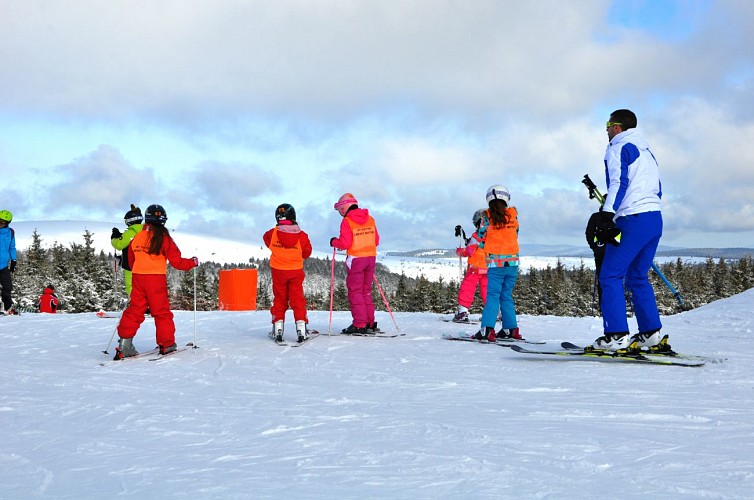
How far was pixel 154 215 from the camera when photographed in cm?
746

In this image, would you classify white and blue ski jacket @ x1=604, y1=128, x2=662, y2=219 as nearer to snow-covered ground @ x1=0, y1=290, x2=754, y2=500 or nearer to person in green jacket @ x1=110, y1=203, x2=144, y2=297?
snow-covered ground @ x1=0, y1=290, x2=754, y2=500

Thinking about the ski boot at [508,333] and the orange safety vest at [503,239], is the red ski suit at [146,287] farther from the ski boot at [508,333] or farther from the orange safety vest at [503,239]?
the ski boot at [508,333]

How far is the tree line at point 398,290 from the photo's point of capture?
41938mm

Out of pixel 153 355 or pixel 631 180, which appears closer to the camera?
pixel 631 180

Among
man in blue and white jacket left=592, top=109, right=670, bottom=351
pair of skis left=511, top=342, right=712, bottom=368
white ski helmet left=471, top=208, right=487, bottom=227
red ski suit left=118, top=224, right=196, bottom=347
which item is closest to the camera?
pair of skis left=511, top=342, right=712, bottom=368

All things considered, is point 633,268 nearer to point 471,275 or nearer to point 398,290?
point 471,275

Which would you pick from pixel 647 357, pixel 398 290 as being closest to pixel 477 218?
pixel 647 357

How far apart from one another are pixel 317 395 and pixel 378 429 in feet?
4.32

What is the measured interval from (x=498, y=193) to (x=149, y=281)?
4.98 m

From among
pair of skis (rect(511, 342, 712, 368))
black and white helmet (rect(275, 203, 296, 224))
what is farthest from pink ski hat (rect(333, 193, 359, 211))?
pair of skis (rect(511, 342, 712, 368))

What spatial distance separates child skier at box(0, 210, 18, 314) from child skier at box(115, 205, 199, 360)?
803 centimetres

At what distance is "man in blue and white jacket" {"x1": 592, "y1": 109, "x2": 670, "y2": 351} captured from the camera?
5.86 meters

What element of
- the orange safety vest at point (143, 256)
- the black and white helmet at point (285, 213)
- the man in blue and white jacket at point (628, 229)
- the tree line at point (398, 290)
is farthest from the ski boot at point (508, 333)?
the tree line at point (398, 290)

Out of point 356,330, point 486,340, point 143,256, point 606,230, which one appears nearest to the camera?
point 606,230
